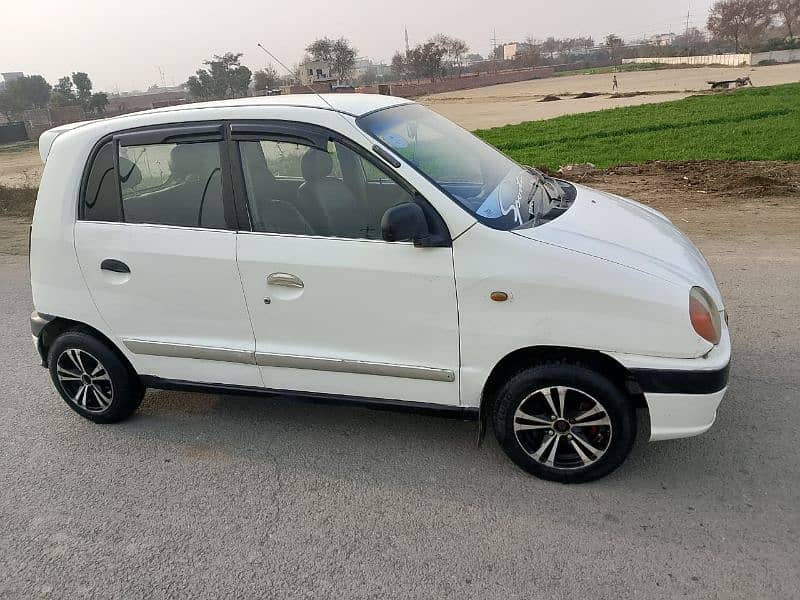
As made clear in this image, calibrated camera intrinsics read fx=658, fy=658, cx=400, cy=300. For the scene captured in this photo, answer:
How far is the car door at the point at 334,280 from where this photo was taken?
10.7 feet

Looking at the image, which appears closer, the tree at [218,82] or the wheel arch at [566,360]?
the wheel arch at [566,360]

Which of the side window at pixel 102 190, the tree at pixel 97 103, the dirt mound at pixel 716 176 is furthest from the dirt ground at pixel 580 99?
the tree at pixel 97 103

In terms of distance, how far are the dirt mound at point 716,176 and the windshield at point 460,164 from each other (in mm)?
7067

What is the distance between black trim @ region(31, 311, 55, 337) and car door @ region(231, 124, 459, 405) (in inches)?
60.3

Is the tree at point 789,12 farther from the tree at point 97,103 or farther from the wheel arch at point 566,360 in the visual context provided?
the wheel arch at point 566,360

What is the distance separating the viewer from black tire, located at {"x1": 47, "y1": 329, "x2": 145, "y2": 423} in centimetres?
411

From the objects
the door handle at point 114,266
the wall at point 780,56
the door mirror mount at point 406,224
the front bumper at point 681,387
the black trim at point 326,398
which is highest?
the wall at point 780,56

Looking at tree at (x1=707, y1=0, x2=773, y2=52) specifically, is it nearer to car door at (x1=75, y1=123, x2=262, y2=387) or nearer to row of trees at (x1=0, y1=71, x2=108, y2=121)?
row of trees at (x1=0, y1=71, x2=108, y2=121)

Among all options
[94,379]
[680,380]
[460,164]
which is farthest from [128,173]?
[680,380]

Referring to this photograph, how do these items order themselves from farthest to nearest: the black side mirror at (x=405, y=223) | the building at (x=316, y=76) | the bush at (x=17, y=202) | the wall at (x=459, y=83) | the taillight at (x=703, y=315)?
the wall at (x=459, y=83) < the bush at (x=17, y=202) < the building at (x=316, y=76) < the black side mirror at (x=405, y=223) < the taillight at (x=703, y=315)

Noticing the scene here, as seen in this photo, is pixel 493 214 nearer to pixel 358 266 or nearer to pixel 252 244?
pixel 358 266

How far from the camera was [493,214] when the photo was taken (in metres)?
3.32

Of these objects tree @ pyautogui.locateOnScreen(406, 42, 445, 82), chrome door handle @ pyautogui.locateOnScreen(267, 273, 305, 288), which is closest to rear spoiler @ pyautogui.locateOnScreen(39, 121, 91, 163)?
chrome door handle @ pyautogui.locateOnScreen(267, 273, 305, 288)

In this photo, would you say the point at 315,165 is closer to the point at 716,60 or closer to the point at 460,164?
the point at 460,164
